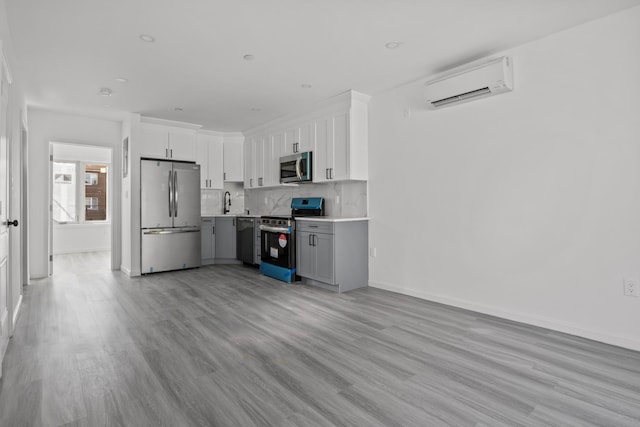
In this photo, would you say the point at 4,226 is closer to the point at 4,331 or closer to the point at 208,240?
the point at 4,331

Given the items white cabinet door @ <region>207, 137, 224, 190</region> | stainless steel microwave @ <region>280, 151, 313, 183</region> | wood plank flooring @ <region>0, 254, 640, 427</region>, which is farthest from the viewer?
white cabinet door @ <region>207, 137, 224, 190</region>

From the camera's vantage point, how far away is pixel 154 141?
557cm

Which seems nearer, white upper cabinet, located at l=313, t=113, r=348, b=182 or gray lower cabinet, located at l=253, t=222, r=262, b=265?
white upper cabinet, located at l=313, t=113, r=348, b=182

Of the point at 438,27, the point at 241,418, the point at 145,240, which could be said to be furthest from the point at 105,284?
the point at 438,27

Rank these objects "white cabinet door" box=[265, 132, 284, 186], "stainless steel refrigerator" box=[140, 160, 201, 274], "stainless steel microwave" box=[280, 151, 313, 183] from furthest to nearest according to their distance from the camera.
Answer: "white cabinet door" box=[265, 132, 284, 186] → "stainless steel refrigerator" box=[140, 160, 201, 274] → "stainless steel microwave" box=[280, 151, 313, 183]

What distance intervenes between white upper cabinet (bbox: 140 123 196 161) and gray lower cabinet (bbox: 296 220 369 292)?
8.73 feet

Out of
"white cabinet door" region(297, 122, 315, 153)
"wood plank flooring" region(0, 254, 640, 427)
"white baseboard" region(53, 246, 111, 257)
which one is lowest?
"wood plank flooring" region(0, 254, 640, 427)

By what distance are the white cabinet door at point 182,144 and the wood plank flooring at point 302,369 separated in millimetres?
2897

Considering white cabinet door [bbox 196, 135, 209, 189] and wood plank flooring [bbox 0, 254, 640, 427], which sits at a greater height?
white cabinet door [bbox 196, 135, 209, 189]

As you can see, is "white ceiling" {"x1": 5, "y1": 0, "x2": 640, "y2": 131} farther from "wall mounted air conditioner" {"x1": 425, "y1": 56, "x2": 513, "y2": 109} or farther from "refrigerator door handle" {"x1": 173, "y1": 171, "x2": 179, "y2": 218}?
"refrigerator door handle" {"x1": 173, "y1": 171, "x2": 179, "y2": 218}

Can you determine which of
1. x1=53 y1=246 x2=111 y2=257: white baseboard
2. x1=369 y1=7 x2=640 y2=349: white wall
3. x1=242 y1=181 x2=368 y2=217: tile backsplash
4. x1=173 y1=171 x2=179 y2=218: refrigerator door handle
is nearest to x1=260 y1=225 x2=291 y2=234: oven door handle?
x1=242 y1=181 x2=368 y2=217: tile backsplash

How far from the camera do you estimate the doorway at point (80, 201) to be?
318 inches

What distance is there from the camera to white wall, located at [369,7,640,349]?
2.63 metres

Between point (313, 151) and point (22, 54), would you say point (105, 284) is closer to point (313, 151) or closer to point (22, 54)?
point (22, 54)
